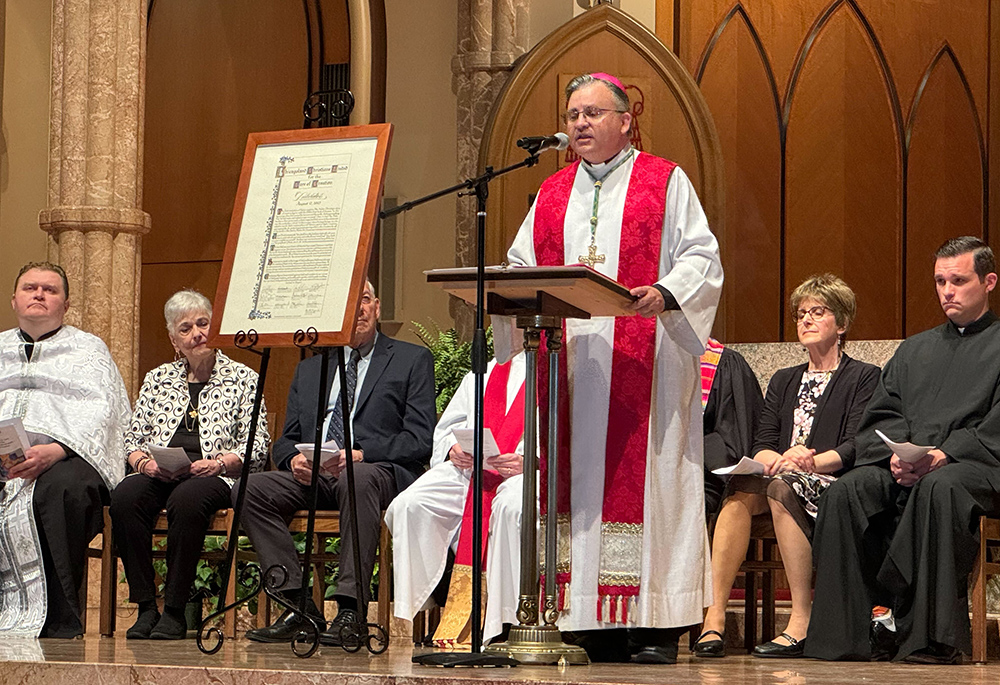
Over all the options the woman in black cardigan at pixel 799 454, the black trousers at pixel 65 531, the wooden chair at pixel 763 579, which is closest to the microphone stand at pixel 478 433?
the woman in black cardigan at pixel 799 454

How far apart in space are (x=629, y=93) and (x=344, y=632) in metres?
3.86

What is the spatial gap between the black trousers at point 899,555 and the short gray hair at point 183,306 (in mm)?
2567

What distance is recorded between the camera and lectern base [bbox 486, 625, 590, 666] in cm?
401

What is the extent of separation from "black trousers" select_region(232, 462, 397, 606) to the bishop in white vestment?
1188mm

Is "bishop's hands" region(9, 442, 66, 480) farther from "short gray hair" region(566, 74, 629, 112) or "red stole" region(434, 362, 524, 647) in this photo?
"short gray hair" region(566, 74, 629, 112)

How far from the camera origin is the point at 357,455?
559 cm

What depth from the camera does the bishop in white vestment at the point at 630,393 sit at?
4336 mm

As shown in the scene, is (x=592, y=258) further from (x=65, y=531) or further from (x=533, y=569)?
(x=65, y=531)

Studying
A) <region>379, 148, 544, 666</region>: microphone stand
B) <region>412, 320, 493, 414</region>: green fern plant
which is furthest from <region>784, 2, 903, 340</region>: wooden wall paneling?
<region>379, 148, 544, 666</region>: microphone stand

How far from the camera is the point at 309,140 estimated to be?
4.55m

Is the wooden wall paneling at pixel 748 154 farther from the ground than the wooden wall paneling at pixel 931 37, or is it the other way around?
the wooden wall paneling at pixel 931 37

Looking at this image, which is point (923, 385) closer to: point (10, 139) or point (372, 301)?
point (372, 301)

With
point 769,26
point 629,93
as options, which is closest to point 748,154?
point 769,26

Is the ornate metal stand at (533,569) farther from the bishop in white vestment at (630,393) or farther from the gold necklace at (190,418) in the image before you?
the gold necklace at (190,418)
